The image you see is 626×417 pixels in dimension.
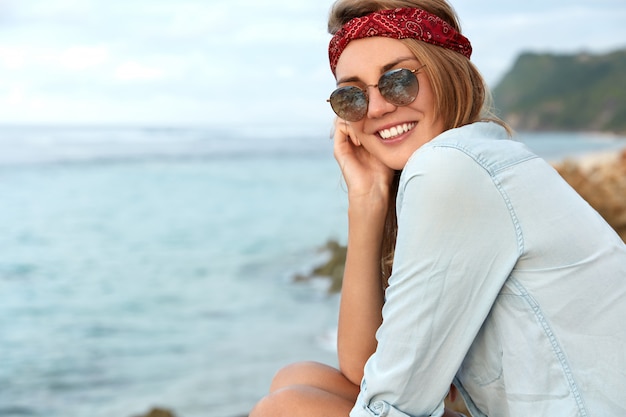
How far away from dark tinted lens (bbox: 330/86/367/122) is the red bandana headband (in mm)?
148

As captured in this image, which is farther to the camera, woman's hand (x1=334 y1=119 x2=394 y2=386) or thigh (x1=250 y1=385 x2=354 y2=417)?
woman's hand (x1=334 y1=119 x2=394 y2=386)

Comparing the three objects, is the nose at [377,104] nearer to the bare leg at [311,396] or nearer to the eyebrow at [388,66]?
the eyebrow at [388,66]

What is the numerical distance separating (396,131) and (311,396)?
794mm

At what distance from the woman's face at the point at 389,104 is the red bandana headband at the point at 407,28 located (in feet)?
0.09

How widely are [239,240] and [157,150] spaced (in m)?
17.4

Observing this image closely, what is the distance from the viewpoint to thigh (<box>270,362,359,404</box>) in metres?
2.34

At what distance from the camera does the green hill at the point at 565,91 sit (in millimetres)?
38938

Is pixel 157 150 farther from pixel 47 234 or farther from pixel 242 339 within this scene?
pixel 242 339

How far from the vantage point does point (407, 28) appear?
212 centimetres

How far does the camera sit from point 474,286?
173 centimetres

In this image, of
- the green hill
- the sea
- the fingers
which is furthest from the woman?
the green hill

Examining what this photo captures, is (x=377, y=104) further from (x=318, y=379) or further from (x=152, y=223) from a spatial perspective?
(x=152, y=223)

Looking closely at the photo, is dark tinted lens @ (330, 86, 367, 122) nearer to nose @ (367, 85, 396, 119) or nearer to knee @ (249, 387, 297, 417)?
nose @ (367, 85, 396, 119)

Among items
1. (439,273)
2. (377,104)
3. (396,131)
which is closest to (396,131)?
(396,131)
